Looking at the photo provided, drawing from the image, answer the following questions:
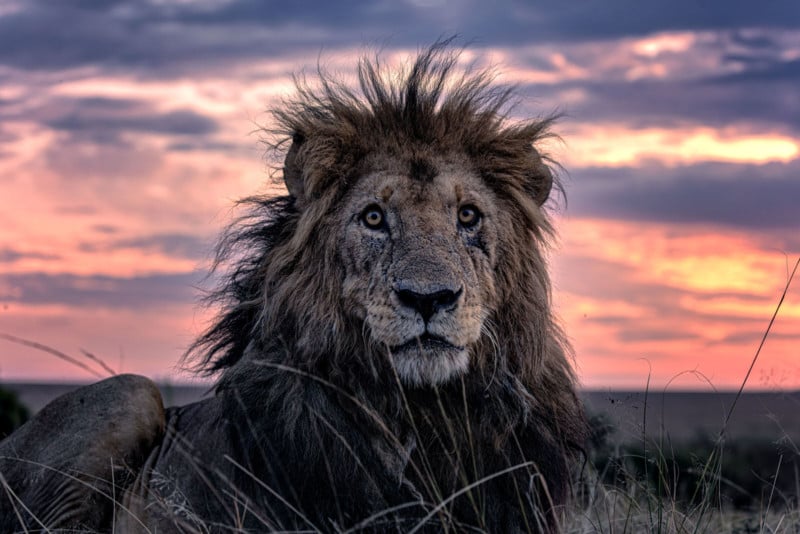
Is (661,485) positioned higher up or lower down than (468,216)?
lower down

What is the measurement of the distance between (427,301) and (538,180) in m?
1.30

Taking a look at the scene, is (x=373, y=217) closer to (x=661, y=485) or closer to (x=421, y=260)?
(x=421, y=260)

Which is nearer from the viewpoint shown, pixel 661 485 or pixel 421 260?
pixel 421 260

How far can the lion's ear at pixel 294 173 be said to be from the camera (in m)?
5.71

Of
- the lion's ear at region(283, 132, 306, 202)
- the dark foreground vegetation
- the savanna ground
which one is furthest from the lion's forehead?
the dark foreground vegetation

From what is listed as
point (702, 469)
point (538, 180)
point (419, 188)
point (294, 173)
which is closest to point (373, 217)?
point (419, 188)

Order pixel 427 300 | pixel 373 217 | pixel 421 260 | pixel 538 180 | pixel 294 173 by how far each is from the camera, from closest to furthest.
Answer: pixel 427 300 → pixel 421 260 → pixel 373 217 → pixel 294 173 → pixel 538 180

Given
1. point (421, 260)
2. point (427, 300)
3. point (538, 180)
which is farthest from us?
point (538, 180)

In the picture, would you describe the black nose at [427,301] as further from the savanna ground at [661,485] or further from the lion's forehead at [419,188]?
the savanna ground at [661,485]

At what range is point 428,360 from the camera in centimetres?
494

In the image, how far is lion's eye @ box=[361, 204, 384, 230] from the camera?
531 centimetres

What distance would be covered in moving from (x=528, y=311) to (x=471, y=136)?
90cm

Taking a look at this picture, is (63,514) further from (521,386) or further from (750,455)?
(750,455)

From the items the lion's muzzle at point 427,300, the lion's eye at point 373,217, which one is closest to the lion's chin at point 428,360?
the lion's muzzle at point 427,300
